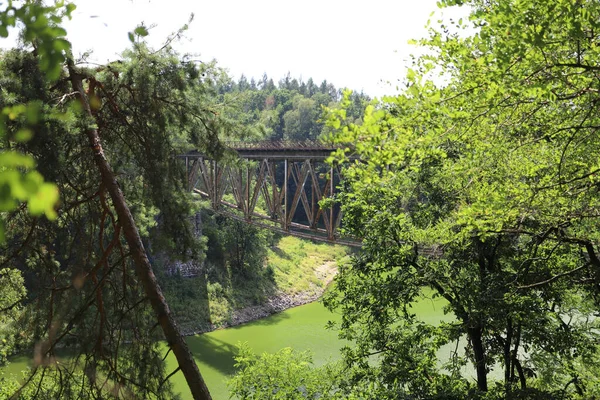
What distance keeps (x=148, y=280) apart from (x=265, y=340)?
18125 millimetres

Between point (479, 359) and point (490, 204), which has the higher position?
point (490, 204)

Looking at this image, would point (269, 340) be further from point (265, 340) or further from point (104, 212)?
point (104, 212)

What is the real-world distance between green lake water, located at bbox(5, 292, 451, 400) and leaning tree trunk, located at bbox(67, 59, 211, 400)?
1102cm

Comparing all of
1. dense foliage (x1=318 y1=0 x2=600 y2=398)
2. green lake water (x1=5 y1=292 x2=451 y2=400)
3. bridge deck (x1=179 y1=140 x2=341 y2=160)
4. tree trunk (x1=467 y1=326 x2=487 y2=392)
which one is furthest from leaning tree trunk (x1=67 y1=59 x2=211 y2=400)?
bridge deck (x1=179 y1=140 x2=341 y2=160)

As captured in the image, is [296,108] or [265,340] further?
[296,108]

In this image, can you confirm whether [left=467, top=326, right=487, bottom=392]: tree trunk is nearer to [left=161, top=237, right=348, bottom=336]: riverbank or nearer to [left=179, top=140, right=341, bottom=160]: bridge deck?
[left=179, top=140, right=341, bottom=160]: bridge deck

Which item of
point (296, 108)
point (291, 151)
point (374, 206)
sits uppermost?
point (296, 108)

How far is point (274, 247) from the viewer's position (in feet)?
131

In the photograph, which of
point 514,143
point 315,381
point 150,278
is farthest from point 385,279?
point 150,278

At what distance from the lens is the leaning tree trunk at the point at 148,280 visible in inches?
216

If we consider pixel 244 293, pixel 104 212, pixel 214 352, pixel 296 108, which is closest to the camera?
pixel 104 212

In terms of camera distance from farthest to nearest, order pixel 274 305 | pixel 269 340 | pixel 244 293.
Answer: pixel 244 293, pixel 274 305, pixel 269 340

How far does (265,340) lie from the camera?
75.2 feet

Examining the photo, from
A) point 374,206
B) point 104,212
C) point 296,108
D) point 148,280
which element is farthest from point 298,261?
point 296,108
